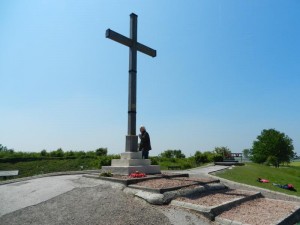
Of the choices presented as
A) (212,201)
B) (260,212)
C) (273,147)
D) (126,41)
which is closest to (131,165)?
(212,201)

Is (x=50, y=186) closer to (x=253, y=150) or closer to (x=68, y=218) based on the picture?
(x=68, y=218)

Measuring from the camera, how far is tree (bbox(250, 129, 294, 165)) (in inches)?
2088

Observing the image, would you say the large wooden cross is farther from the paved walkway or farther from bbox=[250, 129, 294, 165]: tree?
bbox=[250, 129, 294, 165]: tree

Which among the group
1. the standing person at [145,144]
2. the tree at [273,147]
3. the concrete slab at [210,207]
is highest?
the tree at [273,147]

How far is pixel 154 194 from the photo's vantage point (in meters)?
8.28

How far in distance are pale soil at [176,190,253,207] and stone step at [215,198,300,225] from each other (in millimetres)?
428

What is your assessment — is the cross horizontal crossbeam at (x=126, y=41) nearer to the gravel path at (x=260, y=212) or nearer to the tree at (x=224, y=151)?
the gravel path at (x=260, y=212)

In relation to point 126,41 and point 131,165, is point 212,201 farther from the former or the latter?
point 126,41

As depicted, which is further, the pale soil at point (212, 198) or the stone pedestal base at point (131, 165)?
the stone pedestal base at point (131, 165)

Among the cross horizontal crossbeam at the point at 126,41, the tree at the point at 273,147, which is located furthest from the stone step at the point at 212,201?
the tree at the point at 273,147

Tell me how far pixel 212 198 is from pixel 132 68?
6.97 meters

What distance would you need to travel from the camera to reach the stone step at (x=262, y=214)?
6.99 m

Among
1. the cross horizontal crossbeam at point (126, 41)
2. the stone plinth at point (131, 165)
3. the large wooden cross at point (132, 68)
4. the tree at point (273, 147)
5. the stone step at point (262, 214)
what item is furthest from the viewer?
the tree at point (273, 147)

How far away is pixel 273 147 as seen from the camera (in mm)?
53062
